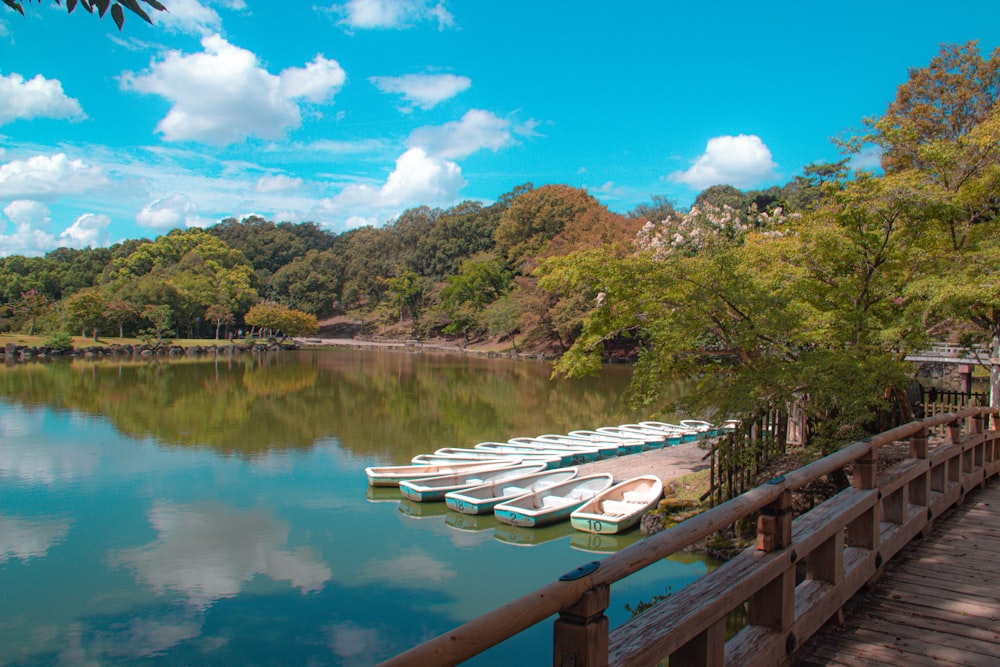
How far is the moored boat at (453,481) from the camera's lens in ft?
35.9

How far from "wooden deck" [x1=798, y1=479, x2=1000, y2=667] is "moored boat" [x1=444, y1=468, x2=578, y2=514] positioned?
20.6 ft

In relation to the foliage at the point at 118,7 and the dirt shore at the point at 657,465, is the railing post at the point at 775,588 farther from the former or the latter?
the dirt shore at the point at 657,465

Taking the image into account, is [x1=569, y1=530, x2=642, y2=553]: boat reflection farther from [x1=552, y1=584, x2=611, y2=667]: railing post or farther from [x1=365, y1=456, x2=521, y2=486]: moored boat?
[x1=552, y1=584, x2=611, y2=667]: railing post

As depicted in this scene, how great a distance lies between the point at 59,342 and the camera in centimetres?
4578

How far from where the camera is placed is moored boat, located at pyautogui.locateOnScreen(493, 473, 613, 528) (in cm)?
952

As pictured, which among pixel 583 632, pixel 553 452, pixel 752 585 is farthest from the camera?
pixel 553 452

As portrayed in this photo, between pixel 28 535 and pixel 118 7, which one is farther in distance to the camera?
pixel 28 535

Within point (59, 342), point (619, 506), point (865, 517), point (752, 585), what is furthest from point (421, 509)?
point (59, 342)

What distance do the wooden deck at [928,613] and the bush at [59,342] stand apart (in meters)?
53.6

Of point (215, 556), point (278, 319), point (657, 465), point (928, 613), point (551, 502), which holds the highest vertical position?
point (278, 319)

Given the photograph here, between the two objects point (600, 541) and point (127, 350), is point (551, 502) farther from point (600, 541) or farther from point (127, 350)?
point (127, 350)

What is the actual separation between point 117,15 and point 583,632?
297 cm

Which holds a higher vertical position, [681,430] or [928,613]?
[928,613]

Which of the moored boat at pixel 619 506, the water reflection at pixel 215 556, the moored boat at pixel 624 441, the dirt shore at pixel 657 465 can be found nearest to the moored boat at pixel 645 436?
the moored boat at pixel 624 441
